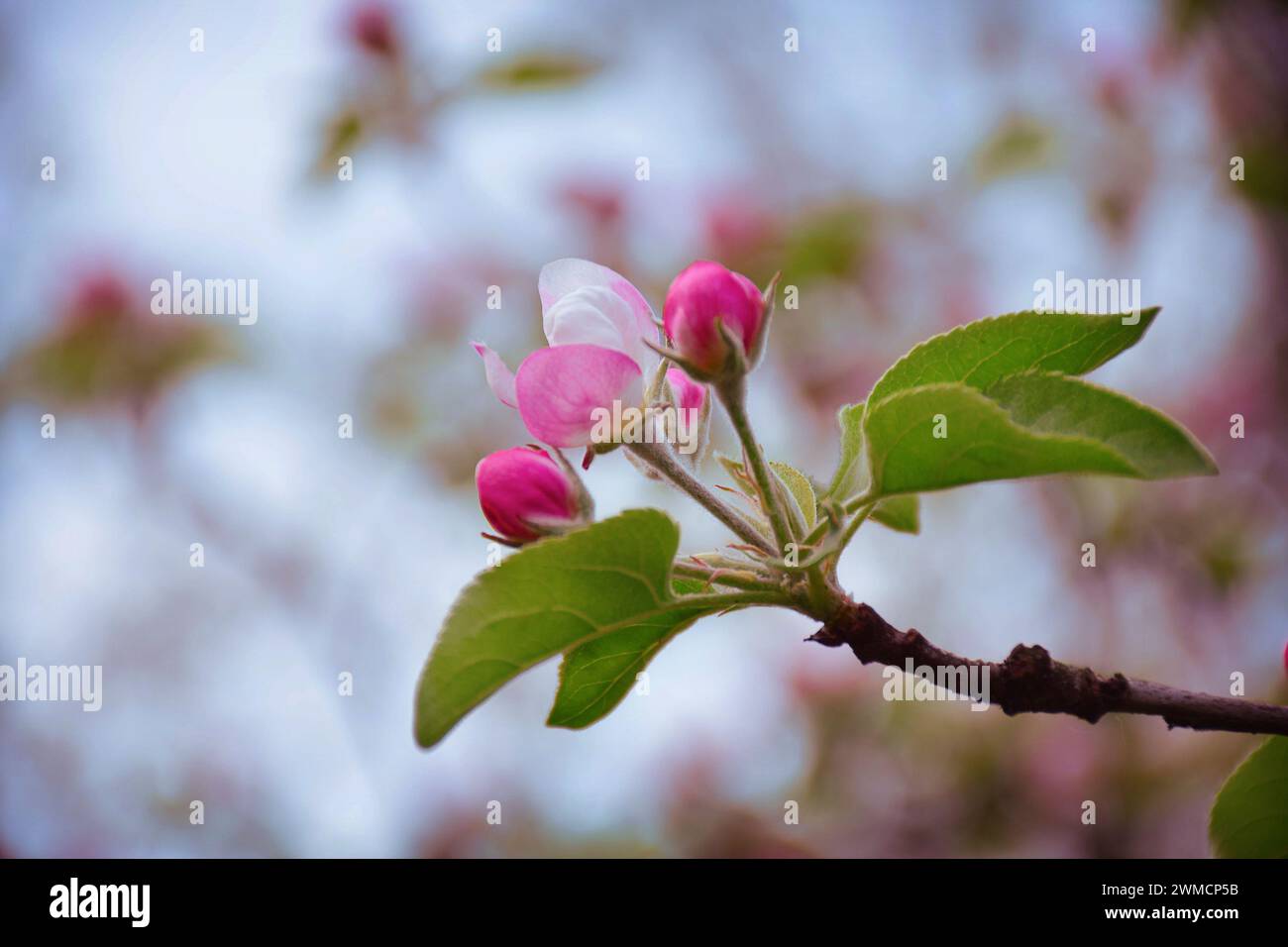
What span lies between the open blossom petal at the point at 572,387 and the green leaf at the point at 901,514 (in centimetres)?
17

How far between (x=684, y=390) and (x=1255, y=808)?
373 mm

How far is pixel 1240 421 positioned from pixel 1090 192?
464 millimetres

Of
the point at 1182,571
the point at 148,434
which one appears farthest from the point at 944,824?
the point at 148,434

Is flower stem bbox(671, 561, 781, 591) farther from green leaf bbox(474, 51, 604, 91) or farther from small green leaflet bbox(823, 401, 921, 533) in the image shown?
green leaf bbox(474, 51, 604, 91)

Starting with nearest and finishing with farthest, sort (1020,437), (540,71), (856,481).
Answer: (1020,437)
(856,481)
(540,71)

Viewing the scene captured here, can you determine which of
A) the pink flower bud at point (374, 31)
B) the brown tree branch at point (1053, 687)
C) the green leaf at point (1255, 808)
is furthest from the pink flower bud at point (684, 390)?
the pink flower bud at point (374, 31)

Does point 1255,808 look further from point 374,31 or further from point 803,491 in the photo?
point 374,31

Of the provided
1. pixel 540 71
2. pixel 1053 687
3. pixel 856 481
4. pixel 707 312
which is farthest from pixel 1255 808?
pixel 540 71

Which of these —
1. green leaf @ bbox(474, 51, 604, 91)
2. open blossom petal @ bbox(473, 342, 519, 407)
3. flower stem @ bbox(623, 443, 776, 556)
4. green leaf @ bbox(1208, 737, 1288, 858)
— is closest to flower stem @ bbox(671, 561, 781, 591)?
flower stem @ bbox(623, 443, 776, 556)

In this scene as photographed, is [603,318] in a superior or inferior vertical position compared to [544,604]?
superior

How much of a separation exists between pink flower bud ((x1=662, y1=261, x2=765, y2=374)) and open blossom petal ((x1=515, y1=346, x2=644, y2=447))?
31 millimetres

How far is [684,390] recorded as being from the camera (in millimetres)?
560

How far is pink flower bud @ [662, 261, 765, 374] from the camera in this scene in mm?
464
